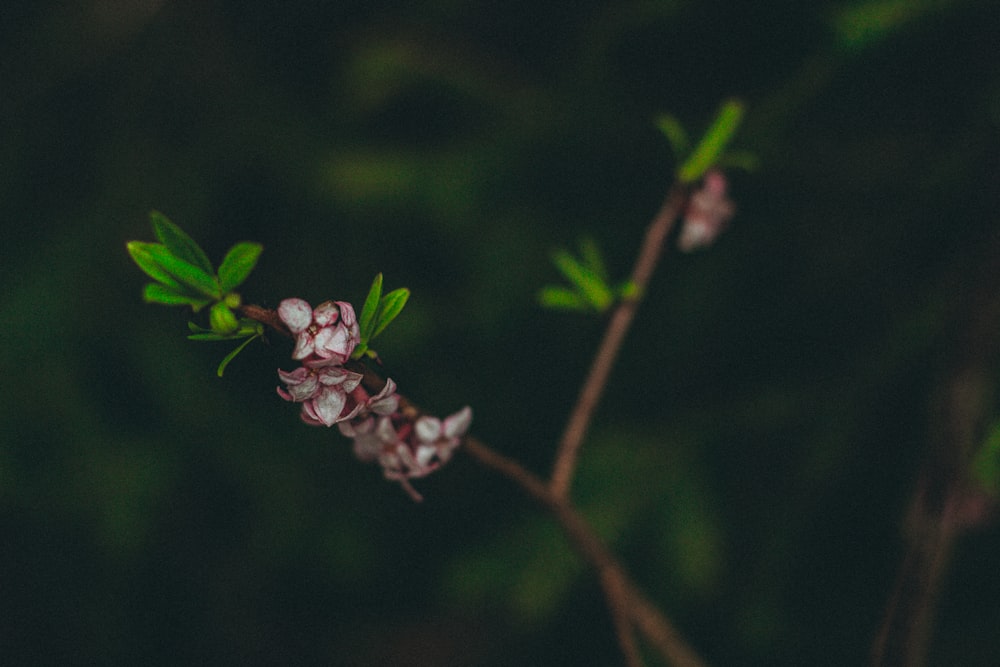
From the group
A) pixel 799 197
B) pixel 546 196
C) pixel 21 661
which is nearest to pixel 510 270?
pixel 546 196

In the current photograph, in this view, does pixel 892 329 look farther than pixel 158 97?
No

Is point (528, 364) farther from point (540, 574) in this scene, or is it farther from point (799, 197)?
point (799, 197)

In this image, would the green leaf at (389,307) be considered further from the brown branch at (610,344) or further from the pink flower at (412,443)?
the brown branch at (610,344)

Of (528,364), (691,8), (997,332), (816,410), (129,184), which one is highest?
(129,184)

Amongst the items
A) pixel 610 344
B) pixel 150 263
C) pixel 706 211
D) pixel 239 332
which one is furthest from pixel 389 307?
pixel 706 211

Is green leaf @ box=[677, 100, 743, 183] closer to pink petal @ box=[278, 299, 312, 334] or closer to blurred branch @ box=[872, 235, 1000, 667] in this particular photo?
pink petal @ box=[278, 299, 312, 334]

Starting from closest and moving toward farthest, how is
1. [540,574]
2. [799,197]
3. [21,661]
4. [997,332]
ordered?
[997,332]
[799,197]
[540,574]
[21,661]
